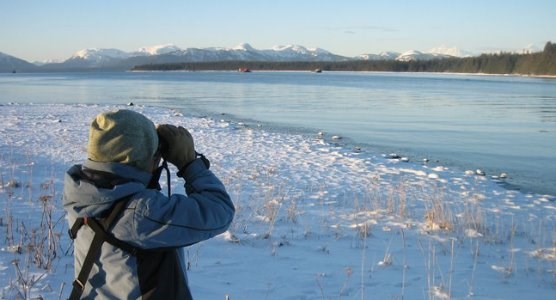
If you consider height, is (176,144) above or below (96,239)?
above

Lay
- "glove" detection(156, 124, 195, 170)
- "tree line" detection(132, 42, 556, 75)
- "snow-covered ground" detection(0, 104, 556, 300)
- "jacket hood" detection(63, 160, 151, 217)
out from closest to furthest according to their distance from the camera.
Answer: "jacket hood" detection(63, 160, 151, 217) → "glove" detection(156, 124, 195, 170) → "snow-covered ground" detection(0, 104, 556, 300) → "tree line" detection(132, 42, 556, 75)

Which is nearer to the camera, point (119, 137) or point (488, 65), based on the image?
point (119, 137)

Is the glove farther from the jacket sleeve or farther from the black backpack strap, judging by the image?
the black backpack strap

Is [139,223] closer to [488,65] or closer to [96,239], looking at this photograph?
[96,239]

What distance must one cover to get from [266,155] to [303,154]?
1.10 m

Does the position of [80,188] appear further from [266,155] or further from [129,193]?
[266,155]

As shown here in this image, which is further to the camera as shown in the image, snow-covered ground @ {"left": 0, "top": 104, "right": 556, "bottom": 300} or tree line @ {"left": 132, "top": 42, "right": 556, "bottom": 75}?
tree line @ {"left": 132, "top": 42, "right": 556, "bottom": 75}

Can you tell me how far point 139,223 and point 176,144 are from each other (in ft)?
1.32

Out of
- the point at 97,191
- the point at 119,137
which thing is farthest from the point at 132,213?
the point at 119,137

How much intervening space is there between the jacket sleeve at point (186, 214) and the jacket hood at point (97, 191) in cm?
8

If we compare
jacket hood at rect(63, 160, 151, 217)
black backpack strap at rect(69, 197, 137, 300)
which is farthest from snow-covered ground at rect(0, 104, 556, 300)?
jacket hood at rect(63, 160, 151, 217)

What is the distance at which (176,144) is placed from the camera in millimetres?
2295

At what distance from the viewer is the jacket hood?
81.4 inches

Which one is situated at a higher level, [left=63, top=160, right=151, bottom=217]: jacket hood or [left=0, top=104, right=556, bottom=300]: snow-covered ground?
[left=63, top=160, right=151, bottom=217]: jacket hood
